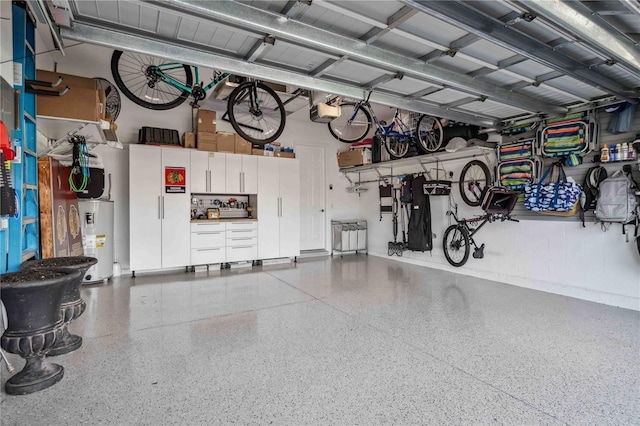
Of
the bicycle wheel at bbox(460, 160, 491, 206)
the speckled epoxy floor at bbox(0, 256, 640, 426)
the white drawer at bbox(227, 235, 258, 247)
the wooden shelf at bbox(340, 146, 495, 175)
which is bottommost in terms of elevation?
the speckled epoxy floor at bbox(0, 256, 640, 426)

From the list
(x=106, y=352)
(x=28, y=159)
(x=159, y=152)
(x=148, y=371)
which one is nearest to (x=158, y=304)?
(x=106, y=352)

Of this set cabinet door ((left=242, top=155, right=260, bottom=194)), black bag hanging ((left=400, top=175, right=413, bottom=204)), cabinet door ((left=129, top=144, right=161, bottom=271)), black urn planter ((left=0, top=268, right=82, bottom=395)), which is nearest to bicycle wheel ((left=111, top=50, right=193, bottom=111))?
cabinet door ((left=129, top=144, right=161, bottom=271))

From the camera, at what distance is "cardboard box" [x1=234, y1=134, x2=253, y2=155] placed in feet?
19.8

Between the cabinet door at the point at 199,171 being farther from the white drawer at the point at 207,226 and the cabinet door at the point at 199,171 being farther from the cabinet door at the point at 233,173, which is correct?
Answer: the white drawer at the point at 207,226

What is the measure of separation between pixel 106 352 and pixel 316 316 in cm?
184

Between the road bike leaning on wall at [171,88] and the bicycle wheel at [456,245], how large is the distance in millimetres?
3396

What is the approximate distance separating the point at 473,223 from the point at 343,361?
395cm

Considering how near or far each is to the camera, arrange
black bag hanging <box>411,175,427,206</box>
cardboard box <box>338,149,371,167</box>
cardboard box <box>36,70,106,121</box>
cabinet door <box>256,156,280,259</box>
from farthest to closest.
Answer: cardboard box <box>338,149,371,167</box> → cabinet door <box>256,156,280,259</box> → black bag hanging <box>411,175,427,206</box> → cardboard box <box>36,70,106,121</box>

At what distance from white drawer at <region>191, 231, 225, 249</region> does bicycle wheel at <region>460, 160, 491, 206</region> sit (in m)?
4.30

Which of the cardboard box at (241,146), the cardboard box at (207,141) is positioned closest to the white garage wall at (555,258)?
the cardboard box at (241,146)

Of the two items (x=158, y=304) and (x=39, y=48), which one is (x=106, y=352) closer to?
(x=158, y=304)

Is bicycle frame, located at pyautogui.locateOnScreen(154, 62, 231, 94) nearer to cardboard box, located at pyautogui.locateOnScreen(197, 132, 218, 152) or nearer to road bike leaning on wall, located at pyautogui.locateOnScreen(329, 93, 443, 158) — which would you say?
cardboard box, located at pyautogui.locateOnScreen(197, 132, 218, 152)

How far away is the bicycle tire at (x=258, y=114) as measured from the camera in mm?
4254

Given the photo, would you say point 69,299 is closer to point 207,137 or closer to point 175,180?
point 175,180
